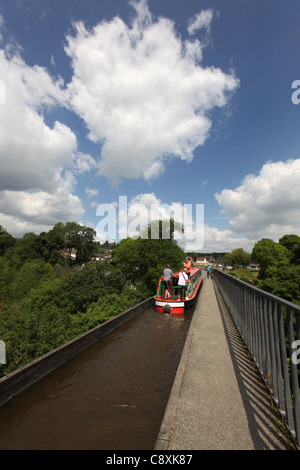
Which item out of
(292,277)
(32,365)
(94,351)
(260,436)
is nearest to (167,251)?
(292,277)

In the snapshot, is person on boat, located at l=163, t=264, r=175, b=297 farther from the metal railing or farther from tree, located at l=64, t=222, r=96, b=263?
tree, located at l=64, t=222, r=96, b=263

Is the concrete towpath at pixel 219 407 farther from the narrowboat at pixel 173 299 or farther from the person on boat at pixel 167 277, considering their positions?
the person on boat at pixel 167 277

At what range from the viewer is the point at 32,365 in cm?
418

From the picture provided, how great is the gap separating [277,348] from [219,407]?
1084mm

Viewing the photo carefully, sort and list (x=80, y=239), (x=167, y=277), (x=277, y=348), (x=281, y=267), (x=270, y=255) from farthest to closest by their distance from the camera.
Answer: (x=80, y=239) < (x=270, y=255) < (x=281, y=267) < (x=167, y=277) < (x=277, y=348)

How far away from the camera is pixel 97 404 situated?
3689mm

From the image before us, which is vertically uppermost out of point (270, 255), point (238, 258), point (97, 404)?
point (270, 255)

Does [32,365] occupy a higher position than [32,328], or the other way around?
[32,365]

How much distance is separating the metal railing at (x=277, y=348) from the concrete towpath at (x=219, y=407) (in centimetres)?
19

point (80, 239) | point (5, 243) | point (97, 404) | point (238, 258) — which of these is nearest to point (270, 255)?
point (238, 258)

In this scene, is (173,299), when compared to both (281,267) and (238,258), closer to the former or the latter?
(281,267)
